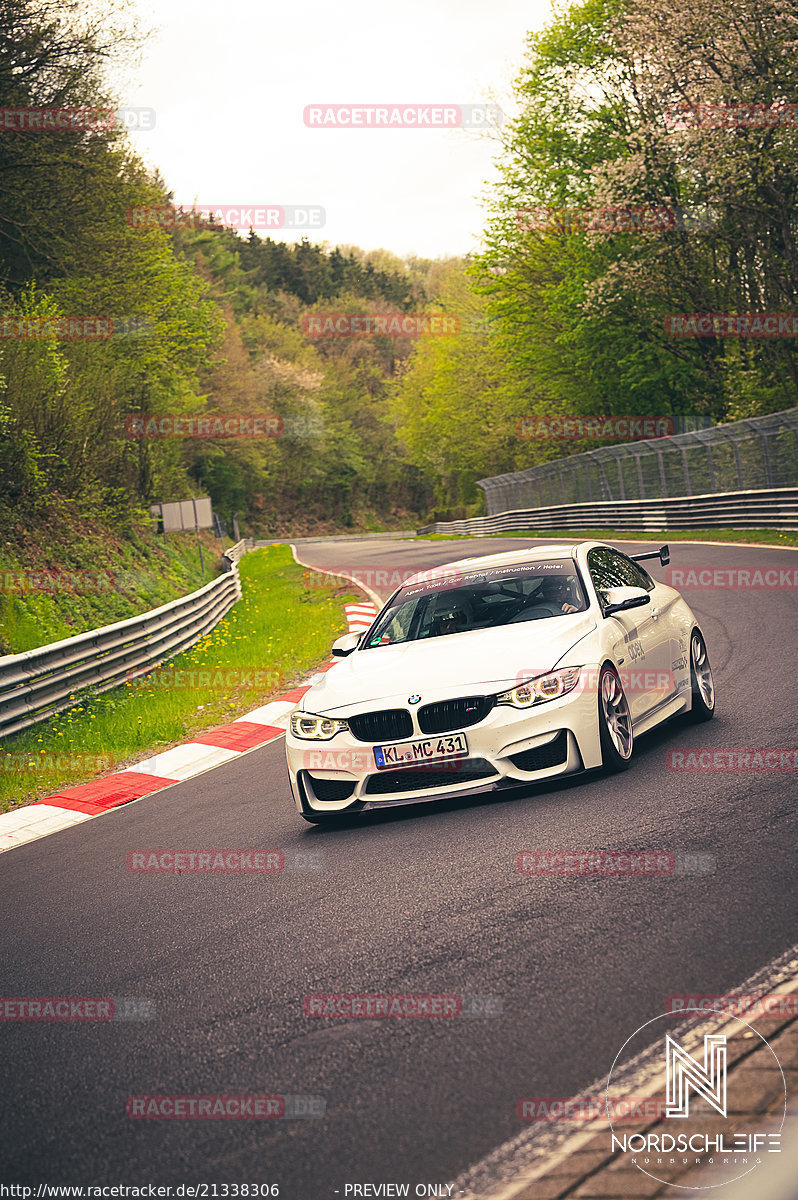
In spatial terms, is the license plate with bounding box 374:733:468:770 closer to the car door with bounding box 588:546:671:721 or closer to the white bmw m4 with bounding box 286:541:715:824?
the white bmw m4 with bounding box 286:541:715:824

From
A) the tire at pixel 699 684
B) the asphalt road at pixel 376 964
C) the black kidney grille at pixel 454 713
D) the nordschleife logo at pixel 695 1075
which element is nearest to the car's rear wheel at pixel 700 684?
the tire at pixel 699 684

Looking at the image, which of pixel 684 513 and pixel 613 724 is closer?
pixel 613 724

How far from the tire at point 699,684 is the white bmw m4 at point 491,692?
0.04m

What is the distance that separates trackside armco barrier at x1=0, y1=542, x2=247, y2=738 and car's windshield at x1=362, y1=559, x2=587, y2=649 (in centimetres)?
494

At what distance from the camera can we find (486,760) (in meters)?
6.25

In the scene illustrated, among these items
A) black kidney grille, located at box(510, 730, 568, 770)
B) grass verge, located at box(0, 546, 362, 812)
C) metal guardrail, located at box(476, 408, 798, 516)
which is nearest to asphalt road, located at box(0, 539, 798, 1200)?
black kidney grille, located at box(510, 730, 568, 770)

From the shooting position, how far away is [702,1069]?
3.08 m

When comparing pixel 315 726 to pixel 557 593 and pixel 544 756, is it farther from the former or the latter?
pixel 557 593

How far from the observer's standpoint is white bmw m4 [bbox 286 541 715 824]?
6297mm

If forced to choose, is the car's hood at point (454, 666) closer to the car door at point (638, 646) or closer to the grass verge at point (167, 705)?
the car door at point (638, 646)

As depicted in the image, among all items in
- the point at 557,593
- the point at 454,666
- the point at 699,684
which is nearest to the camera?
the point at 454,666

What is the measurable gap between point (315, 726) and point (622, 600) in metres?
2.22

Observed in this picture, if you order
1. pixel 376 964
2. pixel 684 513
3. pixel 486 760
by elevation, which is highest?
pixel 684 513

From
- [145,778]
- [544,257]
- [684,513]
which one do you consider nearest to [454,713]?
[145,778]
